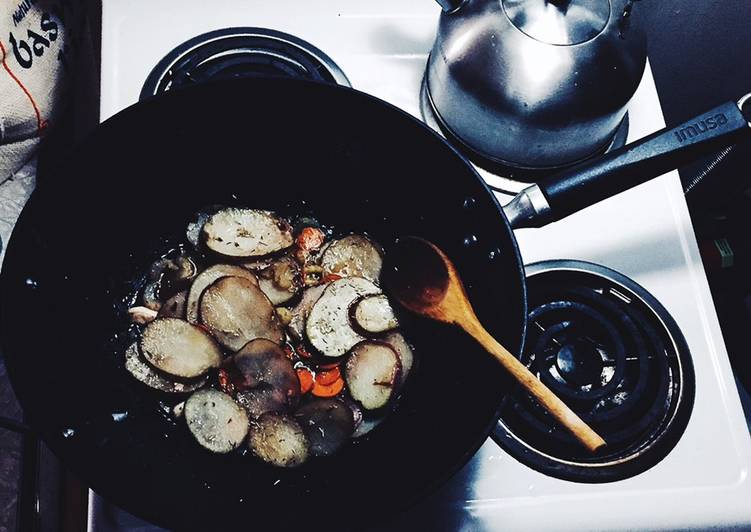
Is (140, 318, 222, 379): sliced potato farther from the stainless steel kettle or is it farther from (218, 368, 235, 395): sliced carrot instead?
the stainless steel kettle

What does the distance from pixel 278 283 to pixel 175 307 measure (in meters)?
0.12

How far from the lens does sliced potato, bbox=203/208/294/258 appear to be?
31.6 inches

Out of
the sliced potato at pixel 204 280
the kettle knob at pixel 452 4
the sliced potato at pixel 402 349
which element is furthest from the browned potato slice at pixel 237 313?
the kettle knob at pixel 452 4

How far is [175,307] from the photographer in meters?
0.80

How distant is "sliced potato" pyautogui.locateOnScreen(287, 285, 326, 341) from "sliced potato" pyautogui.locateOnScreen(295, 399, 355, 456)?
0.09m

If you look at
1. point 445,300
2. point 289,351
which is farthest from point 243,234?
point 445,300

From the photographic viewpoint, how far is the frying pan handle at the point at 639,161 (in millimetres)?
646

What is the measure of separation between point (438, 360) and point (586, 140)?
30cm

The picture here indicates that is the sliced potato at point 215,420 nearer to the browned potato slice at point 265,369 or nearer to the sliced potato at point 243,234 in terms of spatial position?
the browned potato slice at point 265,369

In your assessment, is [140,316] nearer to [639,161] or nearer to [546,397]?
[546,397]

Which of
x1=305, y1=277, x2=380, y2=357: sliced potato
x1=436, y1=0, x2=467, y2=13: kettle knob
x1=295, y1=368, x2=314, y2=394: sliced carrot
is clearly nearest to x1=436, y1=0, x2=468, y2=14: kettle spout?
x1=436, y1=0, x2=467, y2=13: kettle knob

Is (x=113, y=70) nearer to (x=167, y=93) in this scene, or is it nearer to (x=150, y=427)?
(x=167, y=93)

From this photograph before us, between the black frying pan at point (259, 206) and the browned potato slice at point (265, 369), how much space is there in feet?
0.27

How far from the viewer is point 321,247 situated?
0.85 meters
